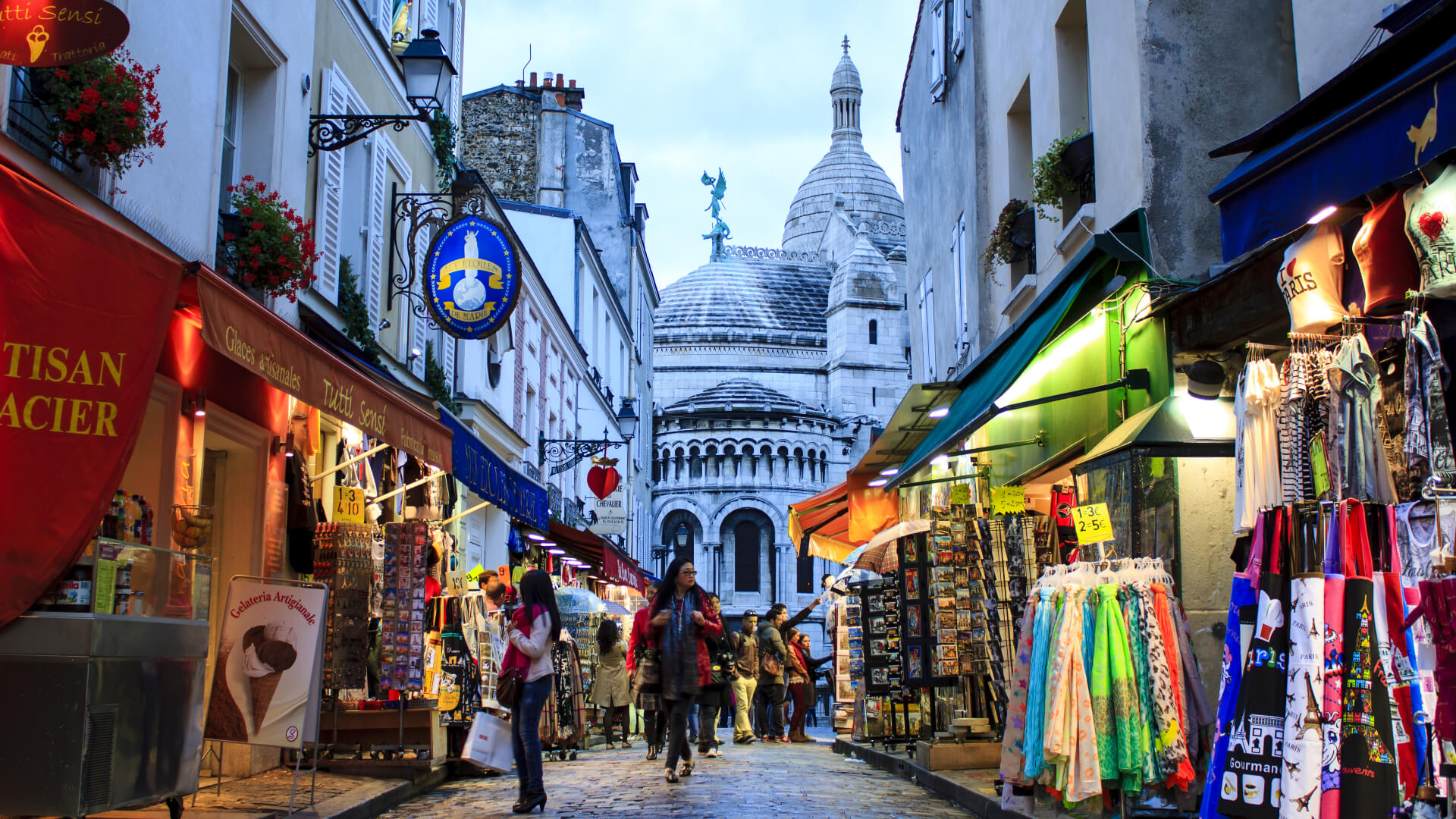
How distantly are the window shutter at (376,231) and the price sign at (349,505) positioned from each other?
10.2ft

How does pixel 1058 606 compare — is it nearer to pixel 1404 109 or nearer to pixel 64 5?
pixel 1404 109

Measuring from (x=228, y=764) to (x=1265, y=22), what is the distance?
9.14m

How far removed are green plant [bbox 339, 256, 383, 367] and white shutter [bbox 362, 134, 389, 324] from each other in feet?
1.11

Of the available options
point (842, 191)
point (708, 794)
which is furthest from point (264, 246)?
point (842, 191)

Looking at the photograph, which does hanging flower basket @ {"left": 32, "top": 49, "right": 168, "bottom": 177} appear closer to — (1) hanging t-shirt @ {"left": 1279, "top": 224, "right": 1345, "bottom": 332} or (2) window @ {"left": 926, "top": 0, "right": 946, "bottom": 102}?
(1) hanging t-shirt @ {"left": 1279, "top": 224, "right": 1345, "bottom": 332}

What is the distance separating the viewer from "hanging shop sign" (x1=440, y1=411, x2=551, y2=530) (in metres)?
10.8

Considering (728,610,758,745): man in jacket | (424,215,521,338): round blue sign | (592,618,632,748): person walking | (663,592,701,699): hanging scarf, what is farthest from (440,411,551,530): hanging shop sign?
(728,610,758,745): man in jacket

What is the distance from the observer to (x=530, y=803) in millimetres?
8484

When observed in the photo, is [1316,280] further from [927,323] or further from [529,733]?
[927,323]

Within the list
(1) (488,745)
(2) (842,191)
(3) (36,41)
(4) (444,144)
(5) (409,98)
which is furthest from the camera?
(2) (842,191)

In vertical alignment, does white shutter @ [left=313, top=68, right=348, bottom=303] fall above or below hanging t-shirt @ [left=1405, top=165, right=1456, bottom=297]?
above

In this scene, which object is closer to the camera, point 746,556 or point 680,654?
point 680,654

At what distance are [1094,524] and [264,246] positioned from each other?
246 inches

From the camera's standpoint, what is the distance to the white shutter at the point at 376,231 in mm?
13867
